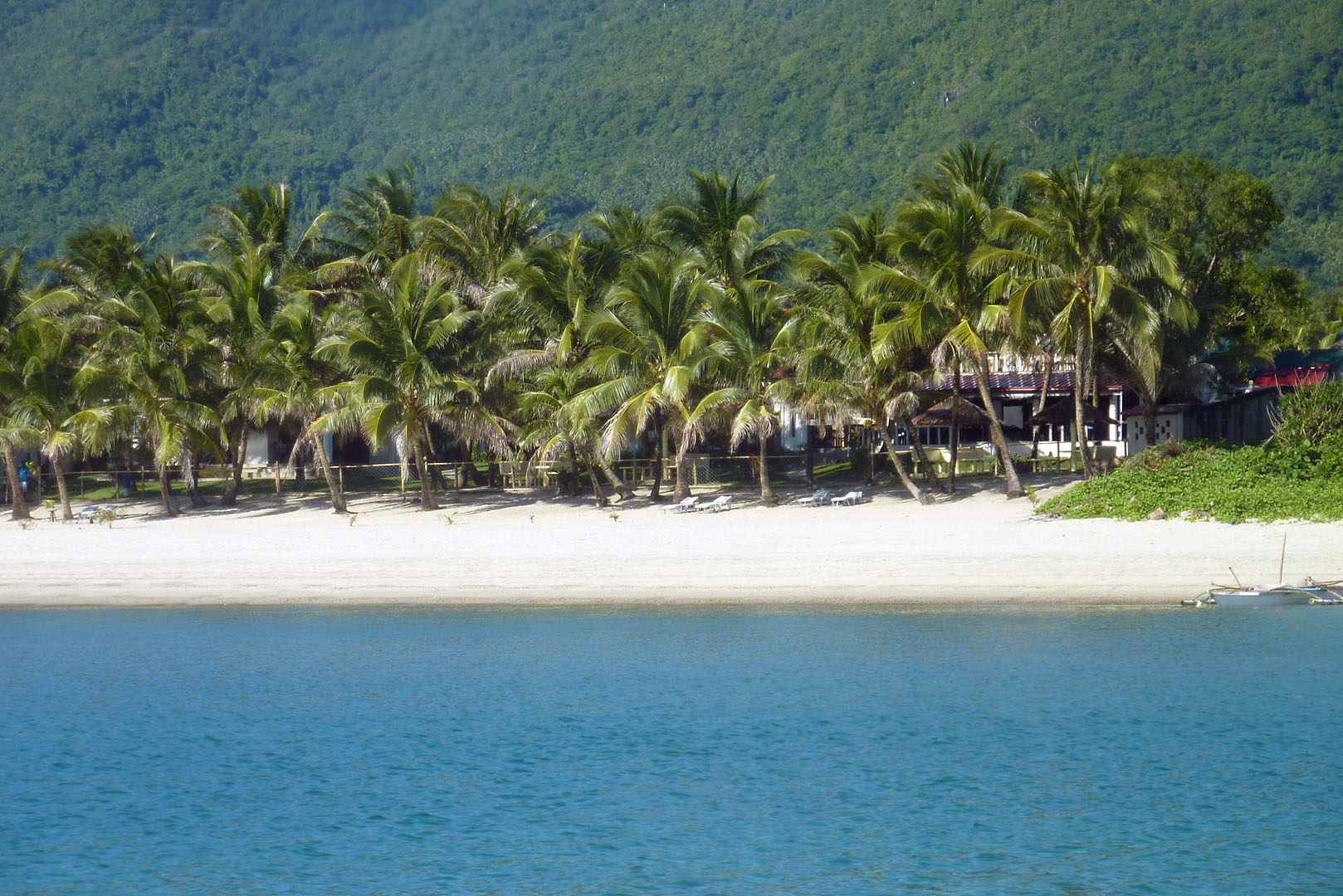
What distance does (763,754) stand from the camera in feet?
38.3

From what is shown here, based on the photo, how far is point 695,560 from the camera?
20.3m

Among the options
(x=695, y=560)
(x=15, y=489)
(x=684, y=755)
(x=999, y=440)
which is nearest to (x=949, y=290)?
(x=999, y=440)

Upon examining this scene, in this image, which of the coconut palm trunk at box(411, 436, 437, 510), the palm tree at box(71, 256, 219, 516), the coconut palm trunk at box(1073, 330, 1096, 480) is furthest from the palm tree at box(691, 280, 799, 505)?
the palm tree at box(71, 256, 219, 516)

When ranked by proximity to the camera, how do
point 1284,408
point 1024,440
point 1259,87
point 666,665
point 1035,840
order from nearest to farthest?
point 1035,840
point 666,665
point 1284,408
point 1024,440
point 1259,87

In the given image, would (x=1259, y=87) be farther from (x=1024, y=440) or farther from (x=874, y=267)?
(x=874, y=267)

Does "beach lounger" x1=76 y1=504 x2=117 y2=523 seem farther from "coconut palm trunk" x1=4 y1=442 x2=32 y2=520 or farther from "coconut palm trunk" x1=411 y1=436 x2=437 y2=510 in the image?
"coconut palm trunk" x1=411 y1=436 x2=437 y2=510

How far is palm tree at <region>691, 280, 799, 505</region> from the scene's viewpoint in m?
25.8

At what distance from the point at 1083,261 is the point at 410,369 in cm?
1470

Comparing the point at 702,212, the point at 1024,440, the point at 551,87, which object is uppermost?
the point at 551,87

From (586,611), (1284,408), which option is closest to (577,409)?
(586,611)

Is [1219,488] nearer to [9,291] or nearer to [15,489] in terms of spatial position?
[15,489]

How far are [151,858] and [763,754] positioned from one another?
17.8 feet

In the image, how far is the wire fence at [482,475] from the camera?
30469 millimetres

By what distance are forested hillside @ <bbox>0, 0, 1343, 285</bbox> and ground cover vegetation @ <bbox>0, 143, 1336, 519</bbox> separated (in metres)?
47.7
